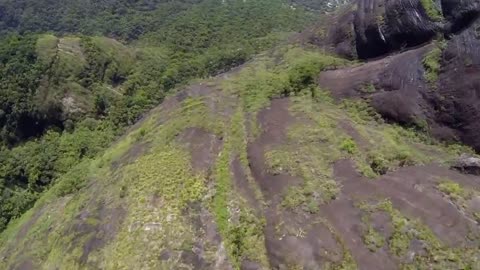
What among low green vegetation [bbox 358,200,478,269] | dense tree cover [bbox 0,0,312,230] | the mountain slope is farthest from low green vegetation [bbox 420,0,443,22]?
dense tree cover [bbox 0,0,312,230]

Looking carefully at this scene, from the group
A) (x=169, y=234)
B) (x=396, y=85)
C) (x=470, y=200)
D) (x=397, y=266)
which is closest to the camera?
(x=397, y=266)

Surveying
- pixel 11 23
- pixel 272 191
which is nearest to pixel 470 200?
pixel 272 191

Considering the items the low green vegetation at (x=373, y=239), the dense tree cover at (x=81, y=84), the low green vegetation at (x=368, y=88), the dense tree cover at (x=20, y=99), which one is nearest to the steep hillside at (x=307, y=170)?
the low green vegetation at (x=373, y=239)

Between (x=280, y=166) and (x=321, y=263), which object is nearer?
(x=321, y=263)

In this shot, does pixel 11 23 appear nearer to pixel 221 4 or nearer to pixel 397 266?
pixel 221 4

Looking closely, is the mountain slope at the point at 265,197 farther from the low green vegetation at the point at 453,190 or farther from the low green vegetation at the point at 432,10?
the low green vegetation at the point at 432,10

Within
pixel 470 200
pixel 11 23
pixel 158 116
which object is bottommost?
pixel 11 23

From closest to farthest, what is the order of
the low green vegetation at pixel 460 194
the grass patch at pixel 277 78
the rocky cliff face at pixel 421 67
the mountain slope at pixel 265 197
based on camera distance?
the low green vegetation at pixel 460 194 → the mountain slope at pixel 265 197 → the rocky cliff face at pixel 421 67 → the grass patch at pixel 277 78
